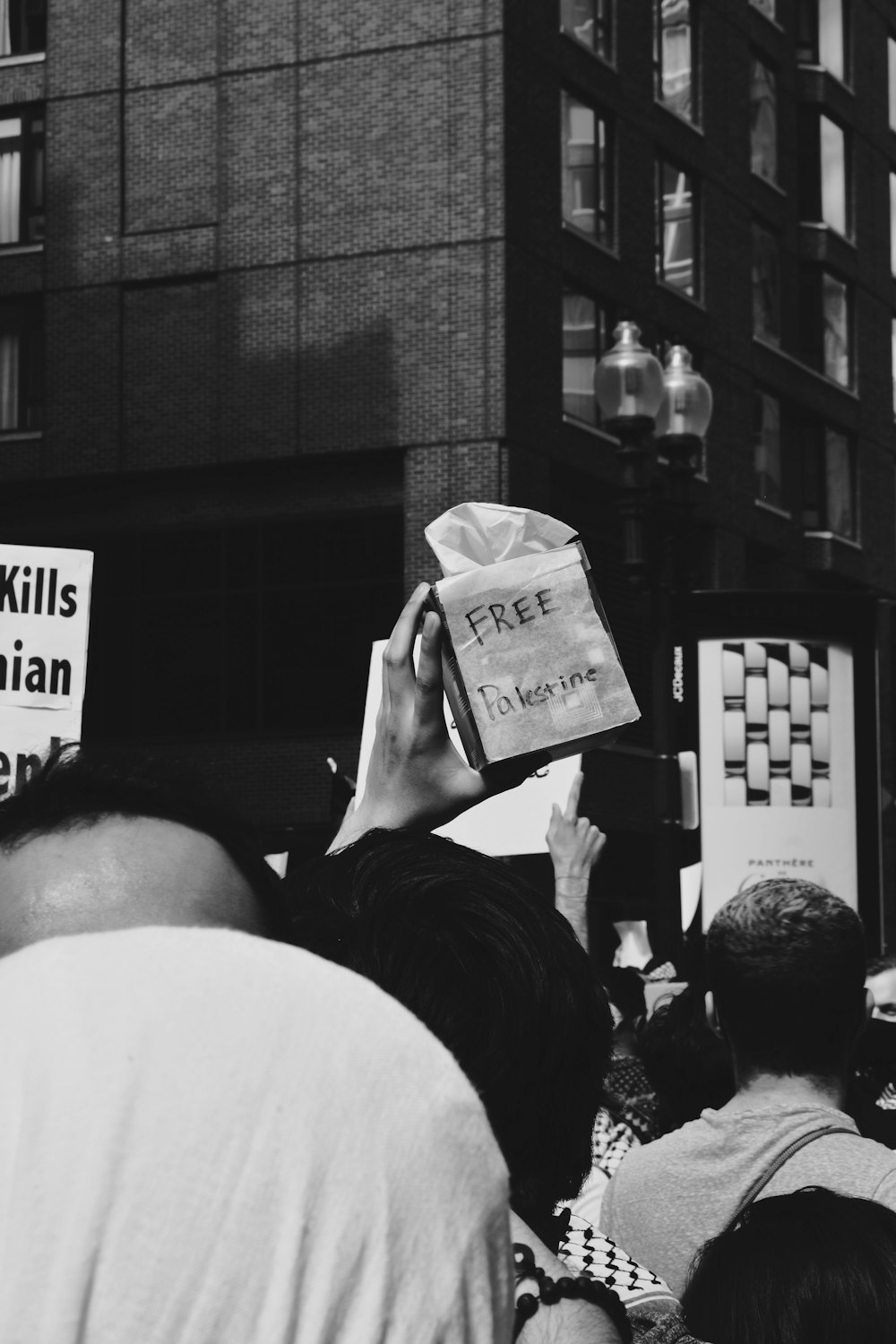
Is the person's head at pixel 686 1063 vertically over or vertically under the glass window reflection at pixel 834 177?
under

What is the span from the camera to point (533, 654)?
234cm

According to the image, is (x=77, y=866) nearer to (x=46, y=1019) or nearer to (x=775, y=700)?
(x=46, y=1019)

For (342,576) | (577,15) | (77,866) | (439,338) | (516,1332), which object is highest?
(577,15)

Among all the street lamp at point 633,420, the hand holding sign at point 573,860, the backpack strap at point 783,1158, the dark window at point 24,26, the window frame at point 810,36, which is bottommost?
the backpack strap at point 783,1158

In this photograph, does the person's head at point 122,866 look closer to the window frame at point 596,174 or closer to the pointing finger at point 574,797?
the pointing finger at point 574,797

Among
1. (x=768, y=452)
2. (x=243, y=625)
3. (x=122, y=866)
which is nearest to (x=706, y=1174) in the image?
(x=122, y=866)

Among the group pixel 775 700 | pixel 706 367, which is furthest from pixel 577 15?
pixel 775 700

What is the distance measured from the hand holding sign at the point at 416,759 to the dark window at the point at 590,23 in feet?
84.9

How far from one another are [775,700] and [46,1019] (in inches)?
408

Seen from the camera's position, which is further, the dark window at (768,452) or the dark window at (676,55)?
the dark window at (768,452)

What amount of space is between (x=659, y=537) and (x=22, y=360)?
1654cm

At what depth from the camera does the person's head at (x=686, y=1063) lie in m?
4.04

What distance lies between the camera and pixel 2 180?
27.4 meters

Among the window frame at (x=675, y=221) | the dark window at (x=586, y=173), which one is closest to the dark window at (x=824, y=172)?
the window frame at (x=675, y=221)
